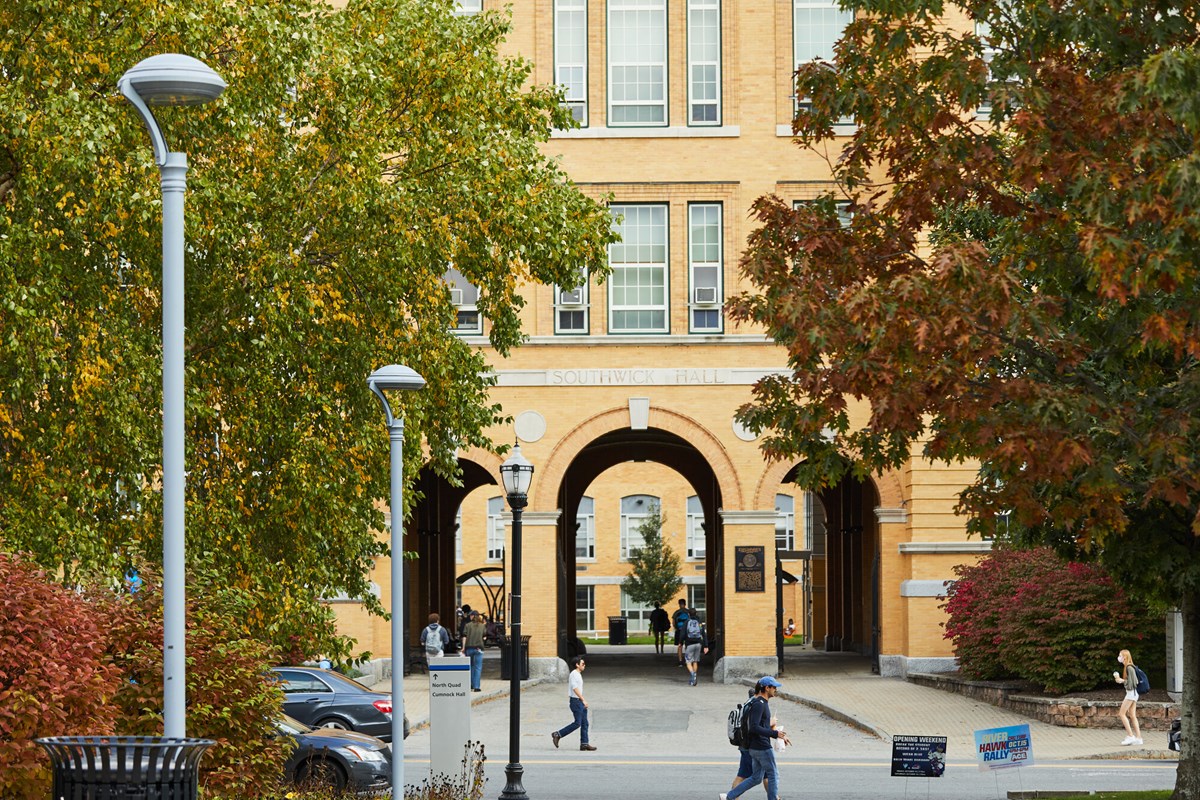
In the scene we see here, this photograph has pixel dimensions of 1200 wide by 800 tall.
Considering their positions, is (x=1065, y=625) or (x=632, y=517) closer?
(x=1065, y=625)

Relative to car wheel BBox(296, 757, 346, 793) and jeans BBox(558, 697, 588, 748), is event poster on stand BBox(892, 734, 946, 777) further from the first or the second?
jeans BBox(558, 697, 588, 748)

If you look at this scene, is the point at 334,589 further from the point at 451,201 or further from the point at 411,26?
the point at 411,26

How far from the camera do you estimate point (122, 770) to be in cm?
745

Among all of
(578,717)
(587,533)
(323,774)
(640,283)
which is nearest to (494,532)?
(587,533)

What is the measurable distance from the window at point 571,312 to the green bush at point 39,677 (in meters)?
23.5

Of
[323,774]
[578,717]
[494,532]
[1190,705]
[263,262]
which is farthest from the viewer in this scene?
[494,532]

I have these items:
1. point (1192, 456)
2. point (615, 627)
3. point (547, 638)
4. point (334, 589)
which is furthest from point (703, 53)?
point (615, 627)

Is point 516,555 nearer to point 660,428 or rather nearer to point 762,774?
point 762,774

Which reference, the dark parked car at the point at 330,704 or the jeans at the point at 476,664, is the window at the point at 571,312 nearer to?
the jeans at the point at 476,664

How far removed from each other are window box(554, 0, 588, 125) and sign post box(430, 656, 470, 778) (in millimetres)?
19057

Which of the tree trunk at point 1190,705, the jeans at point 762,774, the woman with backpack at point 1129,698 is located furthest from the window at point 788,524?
the tree trunk at point 1190,705

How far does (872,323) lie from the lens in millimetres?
11445

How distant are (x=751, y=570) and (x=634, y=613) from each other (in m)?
39.0

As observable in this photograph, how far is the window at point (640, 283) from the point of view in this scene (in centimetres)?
3472
